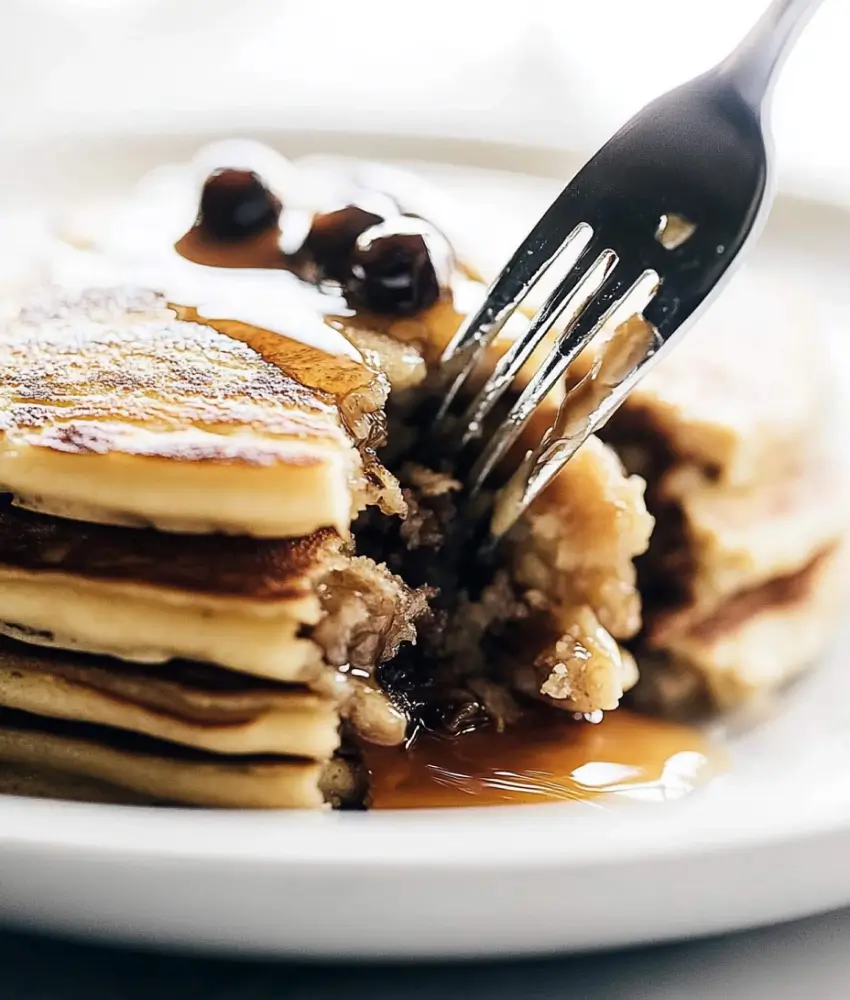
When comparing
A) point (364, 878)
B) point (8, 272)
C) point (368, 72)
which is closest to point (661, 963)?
point (364, 878)

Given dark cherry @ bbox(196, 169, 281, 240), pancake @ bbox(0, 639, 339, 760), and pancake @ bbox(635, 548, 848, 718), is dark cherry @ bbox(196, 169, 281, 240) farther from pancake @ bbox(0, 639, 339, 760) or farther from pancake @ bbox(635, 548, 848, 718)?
pancake @ bbox(635, 548, 848, 718)

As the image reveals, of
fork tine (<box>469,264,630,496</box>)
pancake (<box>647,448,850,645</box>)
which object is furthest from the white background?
fork tine (<box>469,264,630,496</box>)

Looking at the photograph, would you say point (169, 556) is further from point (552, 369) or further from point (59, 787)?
point (552, 369)

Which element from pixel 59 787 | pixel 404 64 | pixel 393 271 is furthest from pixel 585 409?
pixel 404 64

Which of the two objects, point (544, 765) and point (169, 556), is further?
point (544, 765)

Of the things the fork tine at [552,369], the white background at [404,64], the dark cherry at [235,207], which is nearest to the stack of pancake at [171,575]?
the fork tine at [552,369]

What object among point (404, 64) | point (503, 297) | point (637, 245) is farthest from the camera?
point (404, 64)

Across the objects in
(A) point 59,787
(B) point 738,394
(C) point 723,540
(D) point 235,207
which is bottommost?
(A) point 59,787
